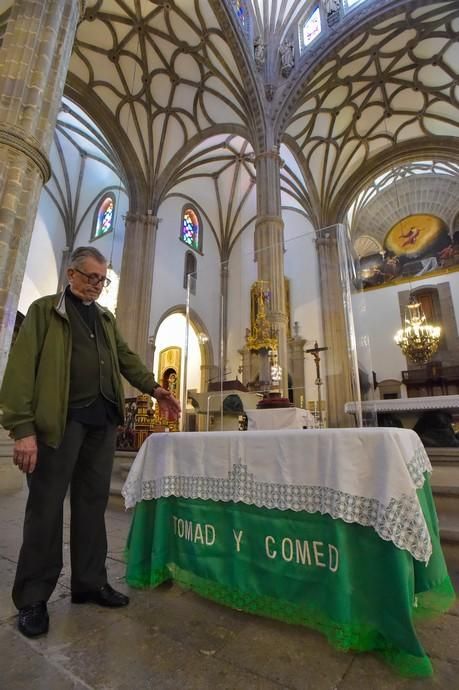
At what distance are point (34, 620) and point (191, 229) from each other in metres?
15.7

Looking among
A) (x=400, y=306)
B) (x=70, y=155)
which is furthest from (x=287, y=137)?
(x=70, y=155)

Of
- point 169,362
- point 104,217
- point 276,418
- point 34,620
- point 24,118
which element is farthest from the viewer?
point 169,362

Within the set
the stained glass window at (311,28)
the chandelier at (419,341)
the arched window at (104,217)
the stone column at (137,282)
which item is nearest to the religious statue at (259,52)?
the stained glass window at (311,28)

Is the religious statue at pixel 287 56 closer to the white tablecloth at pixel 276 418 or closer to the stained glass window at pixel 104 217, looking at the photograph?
the stained glass window at pixel 104 217

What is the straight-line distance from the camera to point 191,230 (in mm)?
15578

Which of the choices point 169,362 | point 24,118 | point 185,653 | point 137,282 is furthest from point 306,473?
point 169,362

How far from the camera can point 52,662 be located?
3.39 ft

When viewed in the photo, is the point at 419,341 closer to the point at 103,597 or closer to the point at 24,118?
the point at 24,118

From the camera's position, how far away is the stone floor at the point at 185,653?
0.95 metres

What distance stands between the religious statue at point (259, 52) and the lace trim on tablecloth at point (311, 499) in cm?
1248

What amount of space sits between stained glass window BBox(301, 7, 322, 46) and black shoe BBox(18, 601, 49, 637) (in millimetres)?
14928

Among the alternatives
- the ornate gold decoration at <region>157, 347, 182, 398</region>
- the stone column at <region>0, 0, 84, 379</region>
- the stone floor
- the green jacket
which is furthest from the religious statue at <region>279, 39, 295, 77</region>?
the stone floor

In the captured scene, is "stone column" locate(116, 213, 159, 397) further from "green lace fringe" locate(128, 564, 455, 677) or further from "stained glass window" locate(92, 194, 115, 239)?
"green lace fringe" locate(128, 564, 455, 677)

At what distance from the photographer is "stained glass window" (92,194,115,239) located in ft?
46.4
